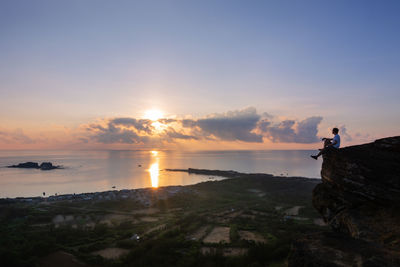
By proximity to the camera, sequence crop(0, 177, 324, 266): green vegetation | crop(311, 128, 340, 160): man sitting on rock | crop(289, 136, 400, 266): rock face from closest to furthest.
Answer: crop(289, 136, 400, 266): rock face → crop(311, 128, 340, 160): man sitting on rock → crop(0, 177, 324, 266): green vegetation

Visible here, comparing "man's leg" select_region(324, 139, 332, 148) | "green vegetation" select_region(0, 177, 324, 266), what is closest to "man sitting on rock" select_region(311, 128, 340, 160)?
"man's leg" select_region(324, 139, 332, 148)

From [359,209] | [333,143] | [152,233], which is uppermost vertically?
[333,143]

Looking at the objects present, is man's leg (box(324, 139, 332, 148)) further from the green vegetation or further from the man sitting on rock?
the green vegetation

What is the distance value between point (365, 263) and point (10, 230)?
1529 inches

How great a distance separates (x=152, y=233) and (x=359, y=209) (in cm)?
2274

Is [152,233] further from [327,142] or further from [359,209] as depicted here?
[359,209]

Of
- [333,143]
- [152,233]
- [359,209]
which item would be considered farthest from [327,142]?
[152,233]

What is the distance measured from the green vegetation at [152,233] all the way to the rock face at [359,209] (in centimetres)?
792

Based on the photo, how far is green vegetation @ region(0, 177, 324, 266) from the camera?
2056 cm

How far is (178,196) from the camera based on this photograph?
179 feet

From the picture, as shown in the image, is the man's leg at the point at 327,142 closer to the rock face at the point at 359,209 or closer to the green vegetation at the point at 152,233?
the rock face at the point at 359,209

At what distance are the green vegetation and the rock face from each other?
7.92 m

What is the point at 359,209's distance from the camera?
38.5ft

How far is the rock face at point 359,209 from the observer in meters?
8.55
